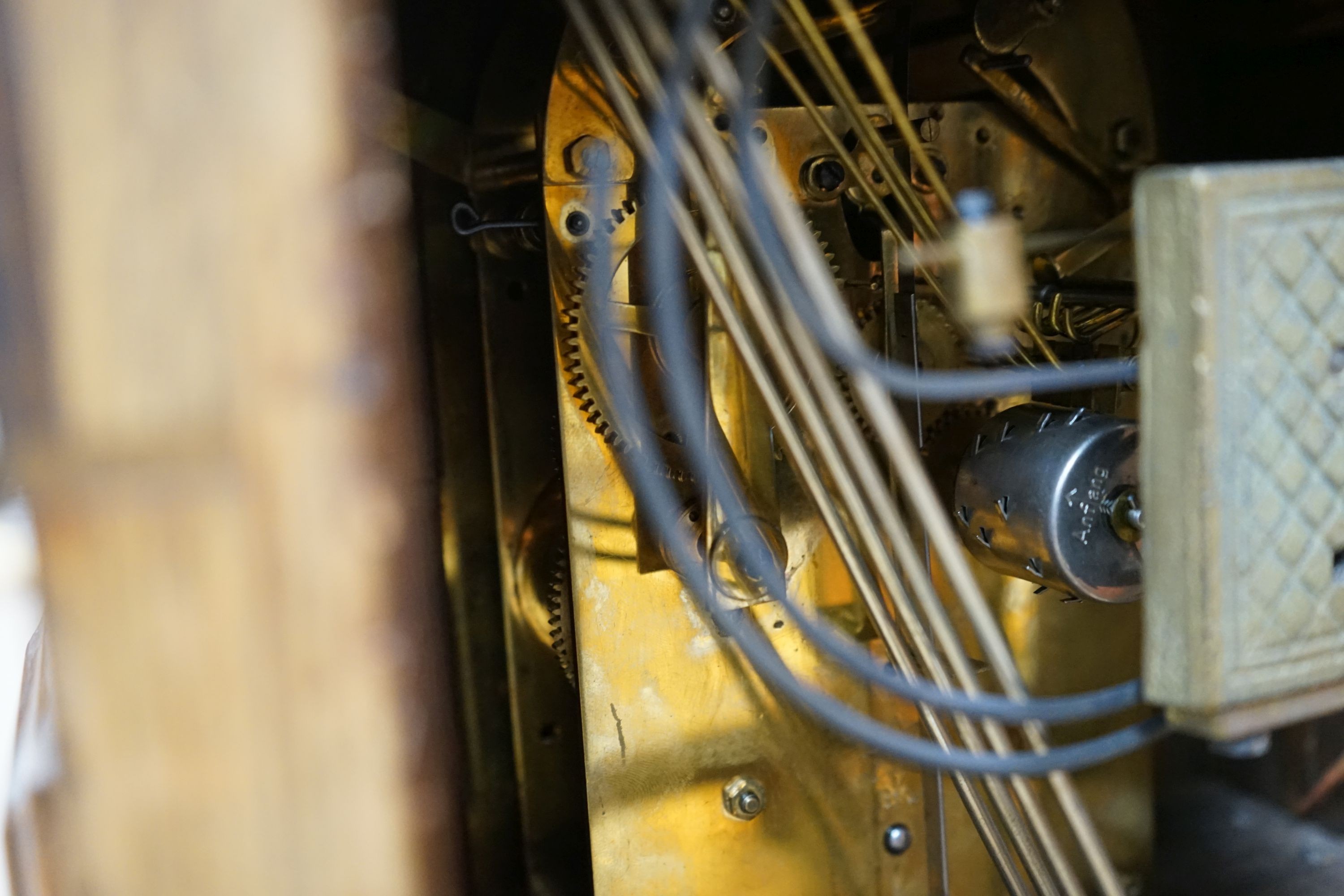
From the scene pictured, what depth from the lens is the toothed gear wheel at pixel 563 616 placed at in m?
0.80

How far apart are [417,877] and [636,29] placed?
446mm

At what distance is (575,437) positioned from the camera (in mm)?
767

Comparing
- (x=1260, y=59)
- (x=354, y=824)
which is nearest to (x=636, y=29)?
(x=354, y=824)

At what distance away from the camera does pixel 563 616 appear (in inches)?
32.6

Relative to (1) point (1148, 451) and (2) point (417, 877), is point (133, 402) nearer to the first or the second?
(2) point (417, 877)

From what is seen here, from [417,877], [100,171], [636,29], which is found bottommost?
[417,877]

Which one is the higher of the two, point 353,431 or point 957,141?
point 957,141

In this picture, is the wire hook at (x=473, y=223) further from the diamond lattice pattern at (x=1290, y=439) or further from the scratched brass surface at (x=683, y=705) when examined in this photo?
the diamond lattice pattern at (x=1290, y=439)

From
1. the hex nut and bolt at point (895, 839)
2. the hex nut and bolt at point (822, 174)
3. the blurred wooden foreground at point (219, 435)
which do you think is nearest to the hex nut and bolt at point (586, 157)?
the hex nut and bolt at point (822, 174)

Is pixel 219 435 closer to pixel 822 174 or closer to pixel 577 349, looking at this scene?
pixel 577 349

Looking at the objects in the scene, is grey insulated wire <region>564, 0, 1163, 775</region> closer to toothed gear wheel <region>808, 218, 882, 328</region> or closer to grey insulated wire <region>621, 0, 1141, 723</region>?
grey insulated wire <region>621, 0, 1141, 723</region>

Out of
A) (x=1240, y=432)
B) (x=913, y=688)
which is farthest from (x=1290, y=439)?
(x=913, y=688)

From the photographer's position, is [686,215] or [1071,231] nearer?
[686,215]

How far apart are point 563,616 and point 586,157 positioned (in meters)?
0.34
